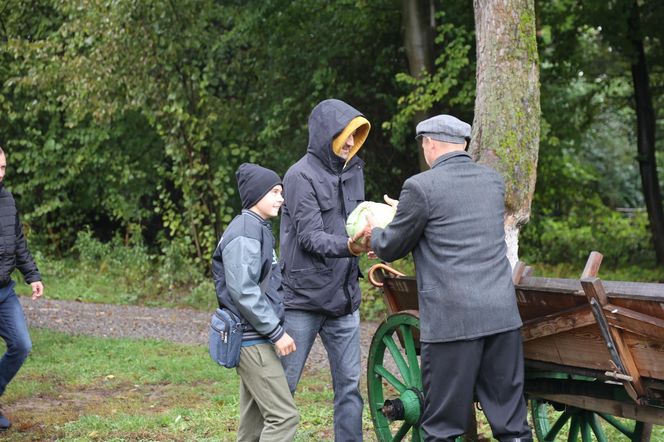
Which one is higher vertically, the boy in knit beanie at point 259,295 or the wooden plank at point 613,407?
the boy in knit beanie at point 259,295

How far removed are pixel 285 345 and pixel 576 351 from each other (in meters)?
1.42

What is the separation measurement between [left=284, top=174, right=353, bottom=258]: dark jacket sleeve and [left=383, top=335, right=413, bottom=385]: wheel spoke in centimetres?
68

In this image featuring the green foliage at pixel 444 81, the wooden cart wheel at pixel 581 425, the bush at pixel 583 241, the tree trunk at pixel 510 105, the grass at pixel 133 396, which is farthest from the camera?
the bush at pixel 583 241

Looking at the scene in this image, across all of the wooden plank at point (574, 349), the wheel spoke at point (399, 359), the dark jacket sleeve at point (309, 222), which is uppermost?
the dark jacket sleeve at point (309, 222)

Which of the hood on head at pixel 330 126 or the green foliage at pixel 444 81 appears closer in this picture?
the hood on head at pixel 330 126

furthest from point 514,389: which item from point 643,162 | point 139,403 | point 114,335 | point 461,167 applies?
point 643,162

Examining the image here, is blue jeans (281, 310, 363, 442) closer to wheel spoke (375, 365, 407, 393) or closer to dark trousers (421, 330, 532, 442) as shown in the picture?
wheel spoke (375, 365, 407, 393)

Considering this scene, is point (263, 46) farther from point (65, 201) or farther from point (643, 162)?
point (643, 162)

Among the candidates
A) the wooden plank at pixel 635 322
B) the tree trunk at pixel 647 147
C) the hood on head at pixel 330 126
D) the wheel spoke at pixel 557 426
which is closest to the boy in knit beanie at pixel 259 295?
the hood on head at pixel 330 126

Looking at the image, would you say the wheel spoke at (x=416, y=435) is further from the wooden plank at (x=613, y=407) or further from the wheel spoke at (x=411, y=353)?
the wooden plank at (x=613, y=407)

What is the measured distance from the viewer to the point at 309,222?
193 inches

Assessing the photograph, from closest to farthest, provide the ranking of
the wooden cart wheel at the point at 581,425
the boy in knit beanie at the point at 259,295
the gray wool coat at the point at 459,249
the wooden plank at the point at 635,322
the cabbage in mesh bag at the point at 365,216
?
the wooden plank at the point at 635,322, the gray wool coat at the point at 459,249, the boy in knit beanie at the point at 259,295, the cabbage in mesh bag at the point at 365,216, the wooden cart wheel at the point at 581,425

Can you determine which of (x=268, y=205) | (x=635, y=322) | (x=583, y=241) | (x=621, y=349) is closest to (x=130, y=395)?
(x=268, y=205)

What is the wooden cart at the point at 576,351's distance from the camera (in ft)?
12.6
